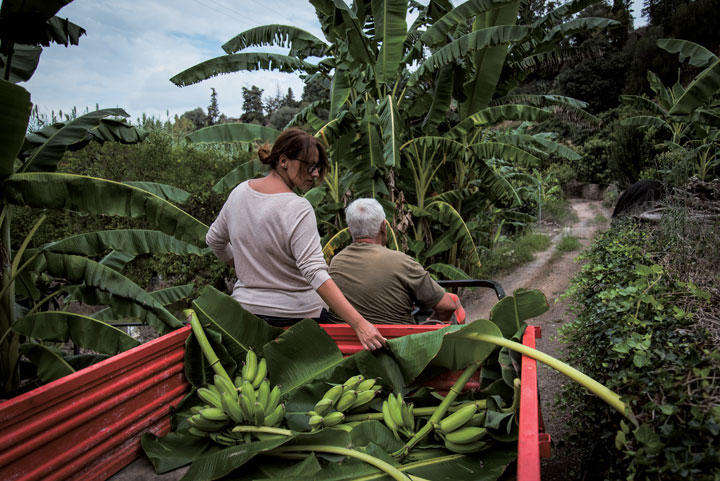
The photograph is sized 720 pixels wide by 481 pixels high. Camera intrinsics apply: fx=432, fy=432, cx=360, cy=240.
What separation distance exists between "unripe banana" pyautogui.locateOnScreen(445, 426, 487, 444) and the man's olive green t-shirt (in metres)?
1.26

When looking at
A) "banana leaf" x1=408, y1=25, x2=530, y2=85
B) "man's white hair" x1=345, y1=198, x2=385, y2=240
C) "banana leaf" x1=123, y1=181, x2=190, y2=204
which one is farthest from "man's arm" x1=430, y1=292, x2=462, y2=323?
"banana leaf" x1=408, y1=25, x2=530, y2=85

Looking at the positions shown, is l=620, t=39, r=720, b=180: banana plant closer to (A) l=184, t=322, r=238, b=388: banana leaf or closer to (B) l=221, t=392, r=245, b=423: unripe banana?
(A) l=184, t=322, r=238, b=388: banana leaf

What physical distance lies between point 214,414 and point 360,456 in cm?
59

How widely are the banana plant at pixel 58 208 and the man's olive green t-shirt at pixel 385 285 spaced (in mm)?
1127

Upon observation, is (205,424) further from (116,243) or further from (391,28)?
(391,28)

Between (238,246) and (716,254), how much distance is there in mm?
3859

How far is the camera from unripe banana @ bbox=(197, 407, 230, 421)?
157 cm

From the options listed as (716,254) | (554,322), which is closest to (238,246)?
(716,254)

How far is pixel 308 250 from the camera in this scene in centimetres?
215

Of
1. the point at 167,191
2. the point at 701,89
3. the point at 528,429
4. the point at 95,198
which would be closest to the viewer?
the point at 528,429

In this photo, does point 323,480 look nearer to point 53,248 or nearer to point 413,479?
point 413,479

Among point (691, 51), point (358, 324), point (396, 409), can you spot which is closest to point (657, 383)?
point (396, 409)

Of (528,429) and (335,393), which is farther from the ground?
(528,429)

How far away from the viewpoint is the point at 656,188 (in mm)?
8312
